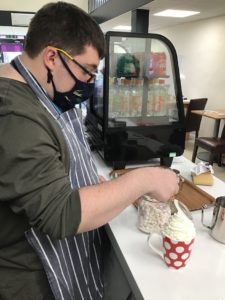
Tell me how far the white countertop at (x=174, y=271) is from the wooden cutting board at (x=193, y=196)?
0.31ft

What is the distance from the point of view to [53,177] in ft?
2.01

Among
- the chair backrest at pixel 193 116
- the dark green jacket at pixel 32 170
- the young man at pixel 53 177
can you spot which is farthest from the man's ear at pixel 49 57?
the chair backrest at pixel 193 116

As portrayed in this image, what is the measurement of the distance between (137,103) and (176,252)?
100 cm

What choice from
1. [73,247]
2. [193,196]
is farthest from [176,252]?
[193,196]

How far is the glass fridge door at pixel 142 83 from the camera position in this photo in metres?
1.49

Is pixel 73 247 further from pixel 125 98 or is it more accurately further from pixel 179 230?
pixel 125 98

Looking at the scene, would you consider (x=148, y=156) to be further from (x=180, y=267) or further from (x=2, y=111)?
(x=2, y=111)

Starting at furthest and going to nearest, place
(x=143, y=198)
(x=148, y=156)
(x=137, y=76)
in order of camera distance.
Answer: (x=137, y=76) < (x=148, y=156) < (x=143, y=198)

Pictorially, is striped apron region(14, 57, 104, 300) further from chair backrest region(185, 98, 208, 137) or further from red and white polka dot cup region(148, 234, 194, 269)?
chair backrest region(185, 98, 208, 137)

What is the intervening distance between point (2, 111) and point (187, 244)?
0.57m

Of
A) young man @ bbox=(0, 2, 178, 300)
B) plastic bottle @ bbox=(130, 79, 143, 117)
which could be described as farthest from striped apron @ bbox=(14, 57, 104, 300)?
plastic bottle @ bbox=(130, 79, 143, 117)

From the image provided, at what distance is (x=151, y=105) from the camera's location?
62.3 inches

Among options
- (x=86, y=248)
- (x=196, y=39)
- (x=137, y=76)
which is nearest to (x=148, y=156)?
(x=137, y=76)

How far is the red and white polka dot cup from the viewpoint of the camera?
2.35 ft
